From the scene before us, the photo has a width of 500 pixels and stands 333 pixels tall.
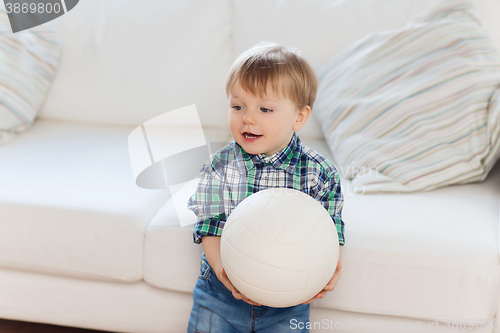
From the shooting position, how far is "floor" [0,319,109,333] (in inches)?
58.2

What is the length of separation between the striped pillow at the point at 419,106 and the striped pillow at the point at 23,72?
118cm

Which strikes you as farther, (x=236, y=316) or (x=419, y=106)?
(x=419, y=106)

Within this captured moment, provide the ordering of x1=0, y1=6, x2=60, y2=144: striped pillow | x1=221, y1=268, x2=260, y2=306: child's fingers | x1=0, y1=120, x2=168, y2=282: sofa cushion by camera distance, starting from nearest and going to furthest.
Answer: x1=221, y1=268, x2=260, y2=306: child's fingers < x1=0, y1=120, x2=168, y2=282: sofa cushion < x1=0, y1=6, x2=60, y2=144: striped pillow

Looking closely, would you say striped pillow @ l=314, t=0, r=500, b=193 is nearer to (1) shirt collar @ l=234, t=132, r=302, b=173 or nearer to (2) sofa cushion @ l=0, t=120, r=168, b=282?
(1) shirt collar @ l=234, t=132, r=302, b=173

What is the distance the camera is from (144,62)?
1800mm

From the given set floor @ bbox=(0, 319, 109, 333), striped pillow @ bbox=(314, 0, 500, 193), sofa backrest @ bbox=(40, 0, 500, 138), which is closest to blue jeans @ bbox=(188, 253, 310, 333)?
striped pillow @ bbox=(314, 0, 500, 193)

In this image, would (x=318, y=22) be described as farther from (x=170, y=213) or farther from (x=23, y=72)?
(x=23, y=72)

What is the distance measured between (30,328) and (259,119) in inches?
44.8

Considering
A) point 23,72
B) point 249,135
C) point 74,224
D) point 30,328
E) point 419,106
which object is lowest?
point 30,328

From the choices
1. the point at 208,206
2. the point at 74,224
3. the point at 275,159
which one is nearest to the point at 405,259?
the point at 275,159

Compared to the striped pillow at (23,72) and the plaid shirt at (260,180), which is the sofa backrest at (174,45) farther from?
the plaid shirt at (260,180)

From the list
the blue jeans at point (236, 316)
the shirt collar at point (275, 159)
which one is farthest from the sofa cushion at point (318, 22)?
the blue jeans at point (236, 316)

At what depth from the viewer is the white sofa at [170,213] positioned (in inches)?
43.8

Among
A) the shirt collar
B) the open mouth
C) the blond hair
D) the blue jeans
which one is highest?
the blond hair
